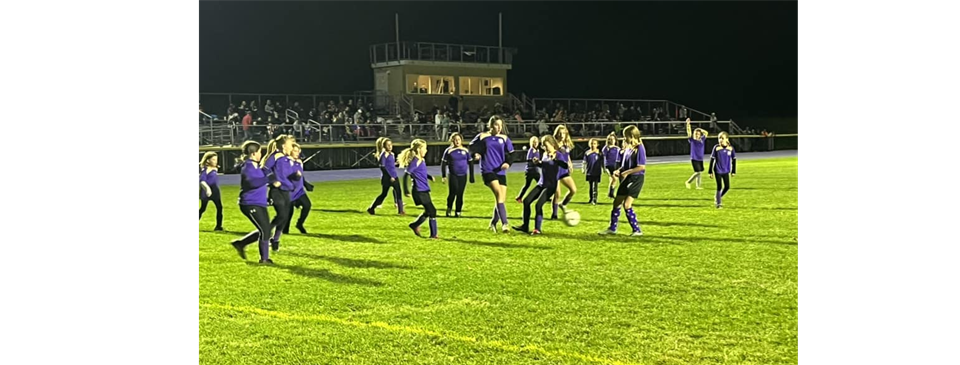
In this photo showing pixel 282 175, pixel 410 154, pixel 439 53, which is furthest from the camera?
pixel 439 53

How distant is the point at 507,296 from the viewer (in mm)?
8547

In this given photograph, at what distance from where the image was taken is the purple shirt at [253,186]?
1013 centimetres

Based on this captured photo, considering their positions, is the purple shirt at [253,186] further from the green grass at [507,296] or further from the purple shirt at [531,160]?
the purple shirt at [531,160]

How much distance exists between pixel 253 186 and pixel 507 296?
3.28 m

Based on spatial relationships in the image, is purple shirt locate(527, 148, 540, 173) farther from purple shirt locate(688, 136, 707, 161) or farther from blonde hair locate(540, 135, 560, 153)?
purple shirt locate(688, 136, 707, 161)

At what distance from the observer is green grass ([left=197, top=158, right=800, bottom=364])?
641cm

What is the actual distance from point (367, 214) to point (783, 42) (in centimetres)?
3456

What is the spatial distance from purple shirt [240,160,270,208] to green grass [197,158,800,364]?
76 cm

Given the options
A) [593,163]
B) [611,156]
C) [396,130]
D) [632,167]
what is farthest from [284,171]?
[396,130]

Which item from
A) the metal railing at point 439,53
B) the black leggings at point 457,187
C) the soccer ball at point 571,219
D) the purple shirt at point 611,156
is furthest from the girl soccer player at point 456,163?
the metal railing at point 439,53

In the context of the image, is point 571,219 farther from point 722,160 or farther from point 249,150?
point 249,150

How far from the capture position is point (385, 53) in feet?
140

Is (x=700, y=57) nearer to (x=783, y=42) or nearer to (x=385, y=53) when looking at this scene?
(x=783, y=42)
